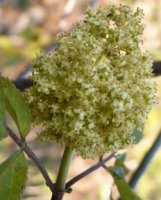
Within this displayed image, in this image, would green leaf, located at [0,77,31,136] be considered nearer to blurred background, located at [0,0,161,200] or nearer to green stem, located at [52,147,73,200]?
green stem, located at [52,147,73,200]

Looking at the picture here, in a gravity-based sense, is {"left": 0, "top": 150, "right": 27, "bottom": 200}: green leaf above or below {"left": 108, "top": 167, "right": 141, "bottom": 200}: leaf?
above

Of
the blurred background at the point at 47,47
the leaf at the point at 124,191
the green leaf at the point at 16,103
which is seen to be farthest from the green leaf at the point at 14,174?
the blurred background at the point at 47,47

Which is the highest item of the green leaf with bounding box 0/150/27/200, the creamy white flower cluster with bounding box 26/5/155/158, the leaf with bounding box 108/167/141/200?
the creamy white flower cluster with bounding box 26/5/155/158

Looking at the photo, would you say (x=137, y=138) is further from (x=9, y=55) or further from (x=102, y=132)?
(x=9, y=55)

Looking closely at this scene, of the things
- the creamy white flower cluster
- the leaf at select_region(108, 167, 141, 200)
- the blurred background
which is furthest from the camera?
the blurred background

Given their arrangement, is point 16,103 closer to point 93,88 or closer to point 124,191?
point 93,88

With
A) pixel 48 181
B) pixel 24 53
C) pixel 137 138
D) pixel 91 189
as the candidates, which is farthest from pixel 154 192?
pixel 48 181

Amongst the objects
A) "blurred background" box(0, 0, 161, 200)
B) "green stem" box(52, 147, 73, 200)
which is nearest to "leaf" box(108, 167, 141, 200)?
"green stem" box(52, 147, 73, 200)
